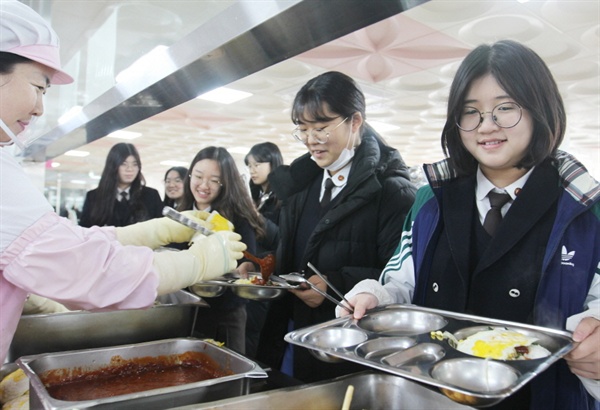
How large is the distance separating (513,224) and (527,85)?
364 millimetres

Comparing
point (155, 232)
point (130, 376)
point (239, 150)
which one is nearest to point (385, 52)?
point (155, 232)

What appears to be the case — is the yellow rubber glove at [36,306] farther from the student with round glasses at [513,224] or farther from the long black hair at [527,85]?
the long black hair at [527,85]

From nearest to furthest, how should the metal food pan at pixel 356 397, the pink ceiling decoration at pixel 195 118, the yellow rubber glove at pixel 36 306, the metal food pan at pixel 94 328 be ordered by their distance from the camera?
the metal food pan at pixel 356 397 < the metal food pan at pixel 94 328 < the yellow rubber glove at pixel 36 306 < the pink ceiling decoration at pixel 195 118

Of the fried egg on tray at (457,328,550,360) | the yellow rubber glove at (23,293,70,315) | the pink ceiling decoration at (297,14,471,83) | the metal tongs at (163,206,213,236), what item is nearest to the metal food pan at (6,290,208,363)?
the yellow rubber glove at (23,293,70,315)

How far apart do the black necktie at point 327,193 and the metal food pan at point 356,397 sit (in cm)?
90

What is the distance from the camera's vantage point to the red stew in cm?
135

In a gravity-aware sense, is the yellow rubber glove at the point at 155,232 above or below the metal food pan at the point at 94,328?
above

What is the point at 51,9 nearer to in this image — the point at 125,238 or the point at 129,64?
the point at 129,64

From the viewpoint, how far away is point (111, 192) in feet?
11.1

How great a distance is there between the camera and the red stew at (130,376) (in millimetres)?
1347

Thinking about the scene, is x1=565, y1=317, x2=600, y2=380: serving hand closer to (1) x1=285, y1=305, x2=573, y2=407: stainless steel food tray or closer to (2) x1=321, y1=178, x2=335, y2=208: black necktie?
(1) x1=285, y1=305, x2=573, y2=407: stainless steel food tray

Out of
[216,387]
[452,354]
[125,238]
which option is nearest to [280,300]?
[125,238]

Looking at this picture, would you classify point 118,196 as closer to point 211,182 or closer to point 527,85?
point 211,182

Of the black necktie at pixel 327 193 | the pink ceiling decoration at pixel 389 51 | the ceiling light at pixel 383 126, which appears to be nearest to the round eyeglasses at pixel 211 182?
the black necktie at pixel 327 193
